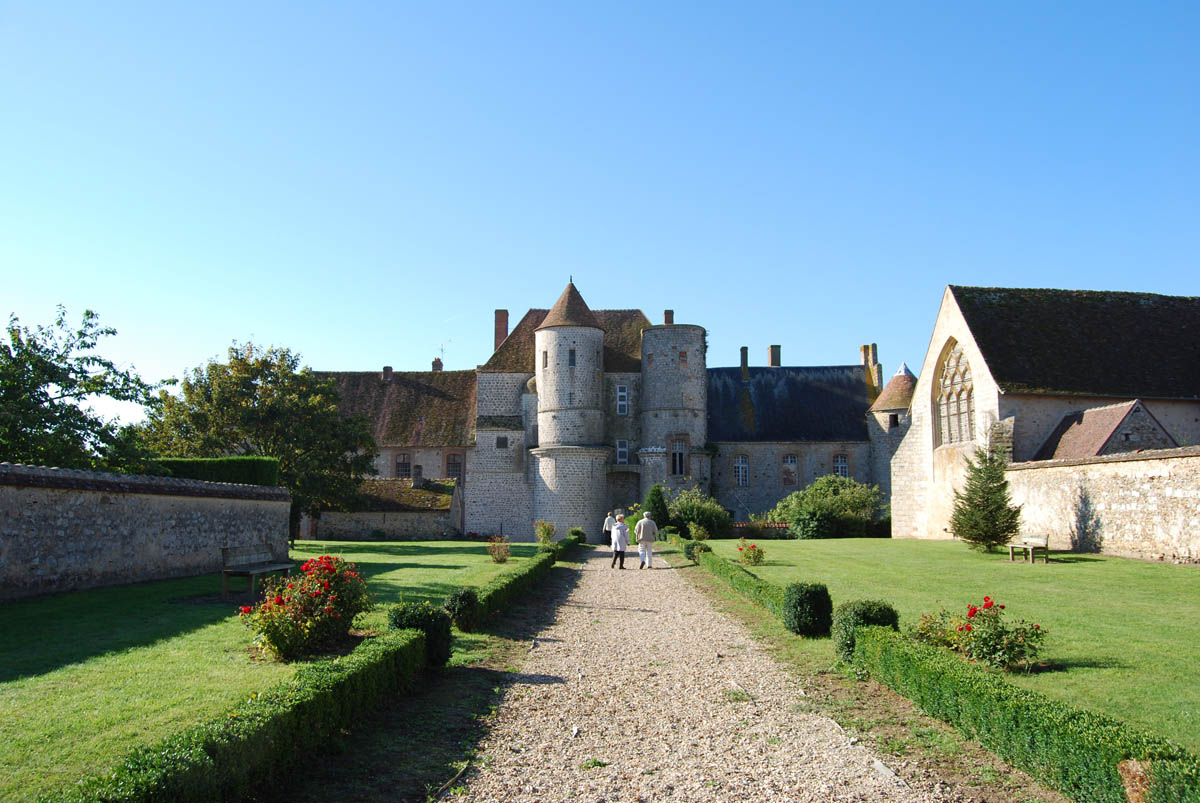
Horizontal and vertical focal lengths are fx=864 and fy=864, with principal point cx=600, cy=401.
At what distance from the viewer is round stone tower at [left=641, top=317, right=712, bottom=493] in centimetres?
4266

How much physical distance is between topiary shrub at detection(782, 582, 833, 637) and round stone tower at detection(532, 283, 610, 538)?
28574mm

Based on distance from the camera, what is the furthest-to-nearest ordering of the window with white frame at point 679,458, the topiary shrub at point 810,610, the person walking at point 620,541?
the window with white frame at point 679,458 < the person walking at point 620,541 < the topiary shrub at point 810,610

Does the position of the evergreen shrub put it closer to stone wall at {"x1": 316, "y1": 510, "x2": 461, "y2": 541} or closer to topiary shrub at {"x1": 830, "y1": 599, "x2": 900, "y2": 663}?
topiary shrub at {"x1": 830, "y1": 599, "x2": 900, "y2": 663}

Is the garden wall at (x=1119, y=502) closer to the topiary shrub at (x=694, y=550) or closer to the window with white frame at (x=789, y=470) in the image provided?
the topiary shrub at (x=694, y=550)

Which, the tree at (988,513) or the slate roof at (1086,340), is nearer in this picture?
the tree at (988,513)

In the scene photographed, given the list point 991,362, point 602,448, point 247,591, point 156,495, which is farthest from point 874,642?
point 602,448

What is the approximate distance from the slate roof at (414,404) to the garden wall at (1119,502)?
30.4m

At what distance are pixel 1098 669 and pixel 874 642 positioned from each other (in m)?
2.11

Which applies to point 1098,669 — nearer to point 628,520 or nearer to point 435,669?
point 435,669

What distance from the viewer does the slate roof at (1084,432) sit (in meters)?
22.5

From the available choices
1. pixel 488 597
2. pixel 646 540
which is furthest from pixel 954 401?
pixel 488 597

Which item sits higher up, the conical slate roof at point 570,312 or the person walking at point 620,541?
the conical slate roof at point 570,312

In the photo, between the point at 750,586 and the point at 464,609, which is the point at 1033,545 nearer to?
the point at 750,586

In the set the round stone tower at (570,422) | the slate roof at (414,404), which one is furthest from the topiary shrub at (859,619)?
the slate roof at (414,404)
